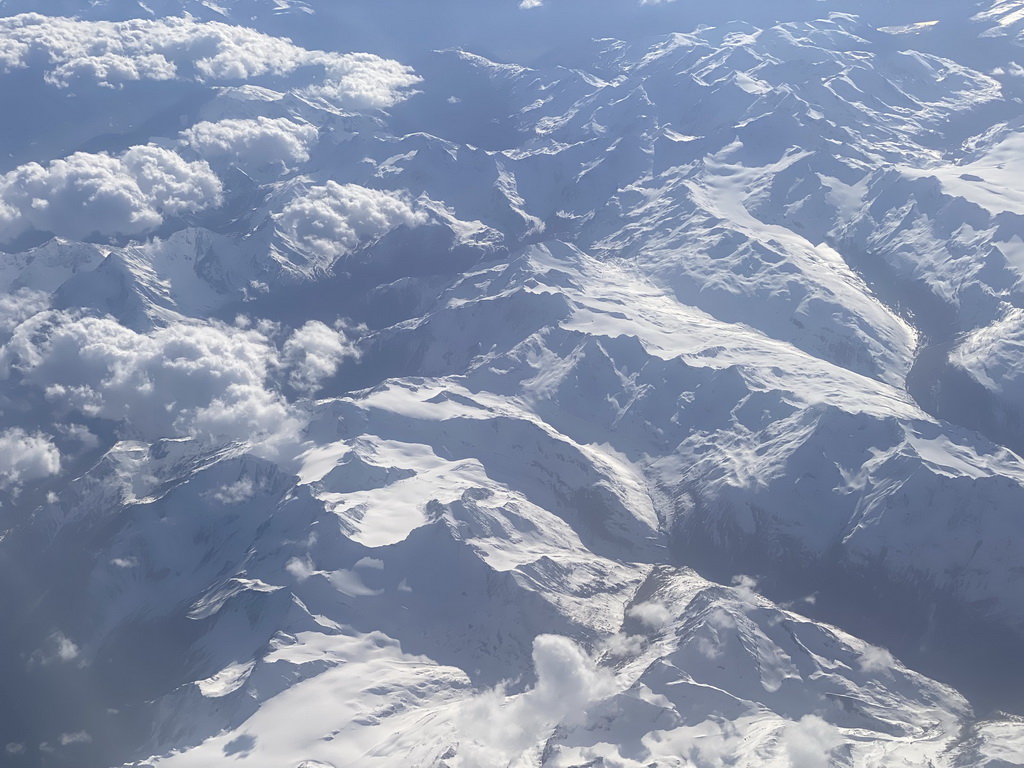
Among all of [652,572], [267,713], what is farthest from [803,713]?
[267,713]

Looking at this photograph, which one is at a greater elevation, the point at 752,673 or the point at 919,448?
the point at 919,448

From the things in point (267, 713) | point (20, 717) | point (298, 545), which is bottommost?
point (20, 717)

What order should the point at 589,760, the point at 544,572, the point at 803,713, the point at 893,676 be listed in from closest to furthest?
the point at 589,760
the point at 803,713
the point at 893,676
the point at 544,572

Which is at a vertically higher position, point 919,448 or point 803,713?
point 919,448

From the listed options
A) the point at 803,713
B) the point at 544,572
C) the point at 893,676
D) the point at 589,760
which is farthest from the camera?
the point at 544,572

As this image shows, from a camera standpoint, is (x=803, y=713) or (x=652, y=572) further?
(x=652, y=572)

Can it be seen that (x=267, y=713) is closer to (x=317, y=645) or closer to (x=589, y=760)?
(x=317, y=645)

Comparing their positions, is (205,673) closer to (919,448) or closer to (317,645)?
(317,645)

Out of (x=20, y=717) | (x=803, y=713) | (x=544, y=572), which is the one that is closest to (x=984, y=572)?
(x=803, y=713)

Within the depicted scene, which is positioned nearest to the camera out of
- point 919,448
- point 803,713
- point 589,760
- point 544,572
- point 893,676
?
point 589,760
